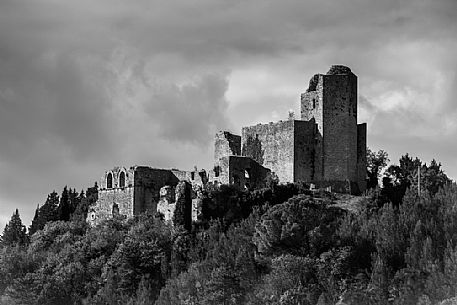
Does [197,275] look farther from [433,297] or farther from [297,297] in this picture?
[433,297]

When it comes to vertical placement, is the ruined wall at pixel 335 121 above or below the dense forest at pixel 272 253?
above

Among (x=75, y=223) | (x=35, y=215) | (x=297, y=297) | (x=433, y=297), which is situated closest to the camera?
(x=433, y=297)

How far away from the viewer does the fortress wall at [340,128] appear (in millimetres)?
76375

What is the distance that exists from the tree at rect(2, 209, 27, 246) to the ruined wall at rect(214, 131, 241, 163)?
17611 mm

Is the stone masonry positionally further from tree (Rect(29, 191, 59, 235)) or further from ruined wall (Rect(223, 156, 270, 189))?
tree (Rect(29, 191, 59, 235))

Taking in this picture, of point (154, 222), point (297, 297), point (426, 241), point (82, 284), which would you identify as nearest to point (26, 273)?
point (82, 284)

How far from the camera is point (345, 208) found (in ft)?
238

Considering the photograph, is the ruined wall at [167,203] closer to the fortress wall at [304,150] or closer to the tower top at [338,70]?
the fortress wall at [304,150]

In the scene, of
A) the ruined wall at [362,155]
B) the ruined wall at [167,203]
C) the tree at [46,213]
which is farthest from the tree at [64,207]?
the ruined wall at [362,155]

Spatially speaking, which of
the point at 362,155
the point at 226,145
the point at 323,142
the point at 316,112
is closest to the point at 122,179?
the point at 226,145

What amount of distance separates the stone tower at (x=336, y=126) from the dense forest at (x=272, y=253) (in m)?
2.17

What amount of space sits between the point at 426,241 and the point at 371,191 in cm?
834

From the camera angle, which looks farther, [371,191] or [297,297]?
[371,191]

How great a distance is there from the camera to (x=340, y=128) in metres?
76.9
